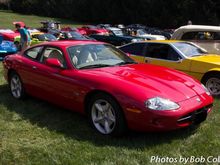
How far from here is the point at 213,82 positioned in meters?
8.18

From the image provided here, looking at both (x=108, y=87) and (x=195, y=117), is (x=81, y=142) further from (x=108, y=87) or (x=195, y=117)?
(x=195, y=117)

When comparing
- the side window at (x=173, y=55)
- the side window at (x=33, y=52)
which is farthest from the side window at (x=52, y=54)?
the side window at (x=173, y=55)

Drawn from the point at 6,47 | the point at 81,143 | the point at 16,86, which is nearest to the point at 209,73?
the point at 16,86

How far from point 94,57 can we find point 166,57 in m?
3.18

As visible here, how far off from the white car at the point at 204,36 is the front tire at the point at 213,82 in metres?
2.89

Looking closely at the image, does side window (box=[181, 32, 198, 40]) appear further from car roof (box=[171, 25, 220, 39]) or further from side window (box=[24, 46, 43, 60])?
side window (box=[24, 46, 43, 60])

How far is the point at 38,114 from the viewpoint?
6.32m

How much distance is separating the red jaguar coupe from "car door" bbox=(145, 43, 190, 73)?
2.39 m

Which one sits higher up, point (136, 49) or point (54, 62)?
point (54, 62)

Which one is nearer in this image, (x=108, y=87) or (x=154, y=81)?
(x=108, y=87)

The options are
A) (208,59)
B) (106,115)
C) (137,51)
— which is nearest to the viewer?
(106,115)

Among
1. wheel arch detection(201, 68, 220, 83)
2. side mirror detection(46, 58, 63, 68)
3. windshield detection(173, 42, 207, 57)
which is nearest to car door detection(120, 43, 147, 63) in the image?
windshield detection(173, 42, 207, 57)

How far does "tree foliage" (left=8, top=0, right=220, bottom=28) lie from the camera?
50875mm

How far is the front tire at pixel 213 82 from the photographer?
810cm
